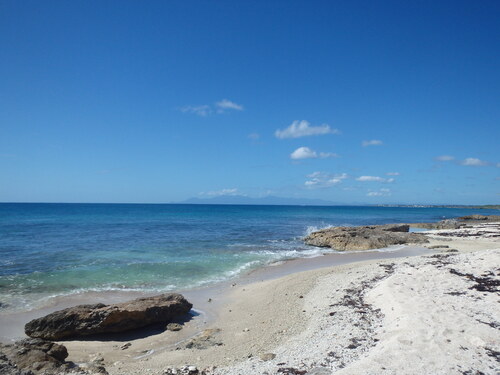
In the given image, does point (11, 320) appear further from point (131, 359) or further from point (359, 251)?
point (359, 251)

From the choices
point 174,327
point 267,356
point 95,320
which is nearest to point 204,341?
point 174,327

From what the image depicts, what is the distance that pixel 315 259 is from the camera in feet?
68.4

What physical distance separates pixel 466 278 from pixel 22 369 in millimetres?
13332

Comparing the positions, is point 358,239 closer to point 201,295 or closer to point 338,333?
point 201,295

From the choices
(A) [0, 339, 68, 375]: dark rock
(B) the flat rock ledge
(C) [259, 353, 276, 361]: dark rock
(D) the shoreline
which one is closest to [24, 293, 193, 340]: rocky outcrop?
(D) the shoreline

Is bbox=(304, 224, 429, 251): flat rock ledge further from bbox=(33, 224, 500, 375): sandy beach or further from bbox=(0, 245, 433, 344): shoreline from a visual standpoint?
bbox=(33, 224, 500, 375): sandy beach

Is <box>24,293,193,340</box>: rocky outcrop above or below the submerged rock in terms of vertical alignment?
above

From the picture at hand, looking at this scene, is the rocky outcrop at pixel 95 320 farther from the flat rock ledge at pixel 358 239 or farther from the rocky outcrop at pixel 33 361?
the flat rock ledge at pixel 358 239

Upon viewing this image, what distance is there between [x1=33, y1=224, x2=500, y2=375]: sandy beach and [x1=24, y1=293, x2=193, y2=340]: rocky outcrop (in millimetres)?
337

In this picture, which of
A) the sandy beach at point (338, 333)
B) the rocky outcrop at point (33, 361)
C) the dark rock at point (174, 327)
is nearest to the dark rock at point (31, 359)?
the rocky outcrop at point (33, 361)

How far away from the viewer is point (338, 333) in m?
7.56

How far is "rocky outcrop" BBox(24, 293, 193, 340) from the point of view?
8.72 meters

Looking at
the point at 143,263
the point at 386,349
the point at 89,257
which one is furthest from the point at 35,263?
the point at 386,349

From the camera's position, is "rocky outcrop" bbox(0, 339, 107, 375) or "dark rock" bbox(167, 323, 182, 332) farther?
"dark rock" bbox(167, 323, 182, 332)
